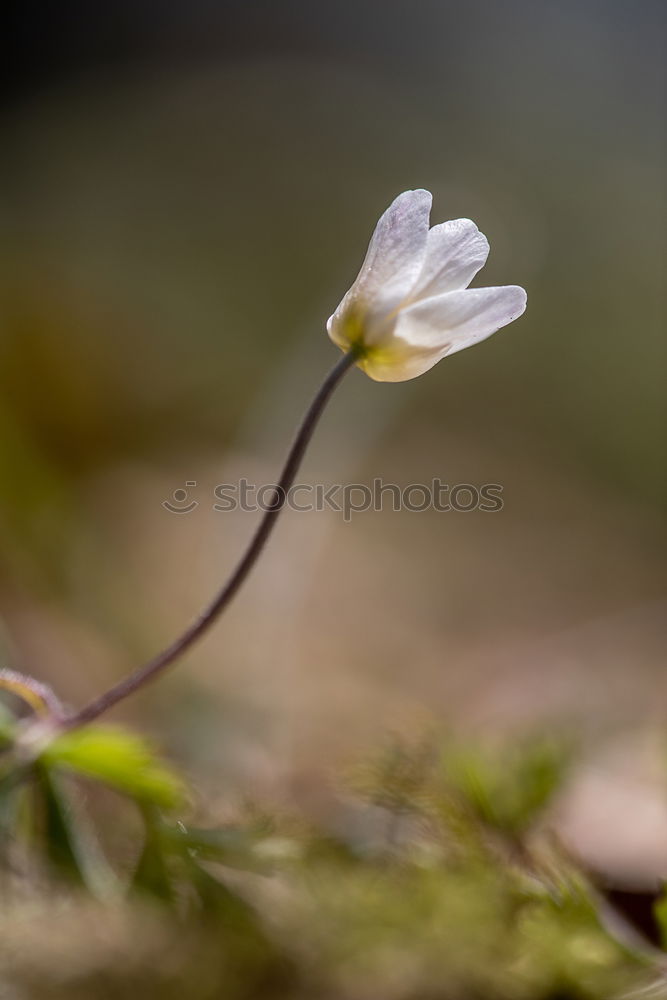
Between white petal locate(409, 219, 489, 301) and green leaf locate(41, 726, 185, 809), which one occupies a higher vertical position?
white petal locate(409, 219, 489, 301)

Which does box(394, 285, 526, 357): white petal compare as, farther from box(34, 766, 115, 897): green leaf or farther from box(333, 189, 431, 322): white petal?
box(34, 766, 115, 897): green leaf

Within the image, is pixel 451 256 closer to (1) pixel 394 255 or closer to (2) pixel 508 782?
(1) pixel 394 255

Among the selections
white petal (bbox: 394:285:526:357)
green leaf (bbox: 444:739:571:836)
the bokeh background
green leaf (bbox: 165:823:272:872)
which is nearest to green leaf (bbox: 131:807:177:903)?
green leaf (bbox: 165:823:272:872)

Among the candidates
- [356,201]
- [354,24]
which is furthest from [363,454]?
[354,24]

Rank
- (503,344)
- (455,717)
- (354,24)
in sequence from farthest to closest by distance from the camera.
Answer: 1. (354,24)
2. (503,344)
3. (455,717)

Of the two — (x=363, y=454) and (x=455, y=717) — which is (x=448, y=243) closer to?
(x=455, y=717)

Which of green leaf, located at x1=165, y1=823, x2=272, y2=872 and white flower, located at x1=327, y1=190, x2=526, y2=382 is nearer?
white flower, located at x1=327, y1=190, x2=526, y2=382

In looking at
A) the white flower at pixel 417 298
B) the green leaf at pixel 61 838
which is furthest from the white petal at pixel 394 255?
the green leaf at pixel 61 838
